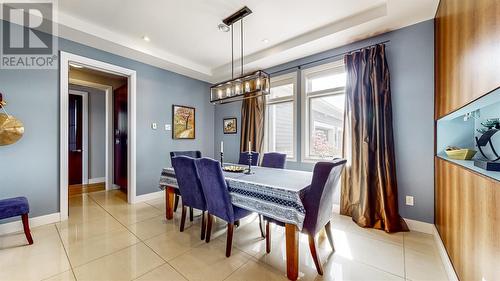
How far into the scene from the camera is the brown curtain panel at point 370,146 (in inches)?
99.4

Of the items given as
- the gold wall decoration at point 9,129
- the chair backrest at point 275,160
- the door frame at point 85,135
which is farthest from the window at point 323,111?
the door frame at point 85,135

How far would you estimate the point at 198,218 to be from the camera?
2.93m

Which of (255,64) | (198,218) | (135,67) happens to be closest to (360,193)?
(198,218)

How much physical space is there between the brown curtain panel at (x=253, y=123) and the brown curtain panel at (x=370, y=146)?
1626 millimetres

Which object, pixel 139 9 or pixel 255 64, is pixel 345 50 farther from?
pixel 139 9

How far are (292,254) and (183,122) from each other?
3.58m

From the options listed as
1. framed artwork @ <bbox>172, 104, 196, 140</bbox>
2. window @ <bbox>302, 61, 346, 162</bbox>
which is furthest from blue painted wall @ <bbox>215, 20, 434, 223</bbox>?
framed artwork @ <bbox>172, 104, 196, 140</bbox>

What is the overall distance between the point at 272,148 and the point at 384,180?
2034mm

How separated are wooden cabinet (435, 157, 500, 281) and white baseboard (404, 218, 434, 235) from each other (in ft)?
1.65

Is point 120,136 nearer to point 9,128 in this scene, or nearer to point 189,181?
point 9,128

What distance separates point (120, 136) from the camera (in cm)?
454

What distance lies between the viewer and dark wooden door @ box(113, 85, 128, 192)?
14.2ft

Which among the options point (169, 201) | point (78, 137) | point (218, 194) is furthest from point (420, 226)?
point (78, 137)

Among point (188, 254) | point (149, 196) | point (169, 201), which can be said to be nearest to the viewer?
point (188, 254)
